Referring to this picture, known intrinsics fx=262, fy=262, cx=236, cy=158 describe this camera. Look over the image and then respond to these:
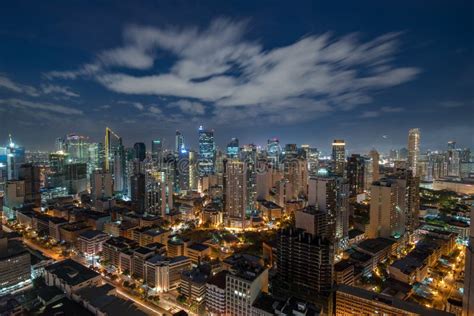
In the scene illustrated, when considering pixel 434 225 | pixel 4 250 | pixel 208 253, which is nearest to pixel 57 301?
pixel 4 250

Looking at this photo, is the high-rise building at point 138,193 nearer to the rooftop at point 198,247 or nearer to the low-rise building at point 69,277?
the rooftop at point 198,247

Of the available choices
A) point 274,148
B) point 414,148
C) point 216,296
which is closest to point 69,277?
point 216,296

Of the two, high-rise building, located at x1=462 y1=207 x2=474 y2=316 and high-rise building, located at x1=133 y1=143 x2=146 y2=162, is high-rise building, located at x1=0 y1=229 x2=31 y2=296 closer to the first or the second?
high-rise building, located at x1=462 y1=207 x2=474 y2=316

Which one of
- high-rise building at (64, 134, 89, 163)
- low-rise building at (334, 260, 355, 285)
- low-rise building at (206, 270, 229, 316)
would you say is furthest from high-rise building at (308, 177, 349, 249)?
high-rise building at (64, 134, 89, 163)

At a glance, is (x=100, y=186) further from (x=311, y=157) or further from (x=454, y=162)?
(x=454, y=162)

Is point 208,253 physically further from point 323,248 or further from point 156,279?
point 323,248

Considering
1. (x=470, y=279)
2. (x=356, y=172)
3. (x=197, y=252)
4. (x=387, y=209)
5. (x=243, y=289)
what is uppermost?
(x=356, y=172)
